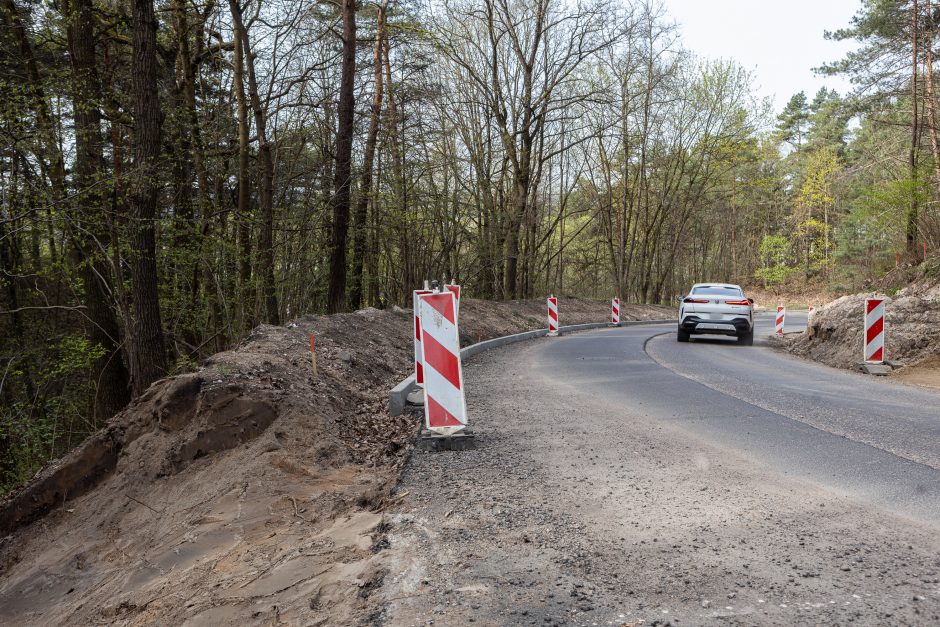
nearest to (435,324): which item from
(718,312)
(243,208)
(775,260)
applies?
(243,208)

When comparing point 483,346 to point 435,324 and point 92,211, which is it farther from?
point 435,324

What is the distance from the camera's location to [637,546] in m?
3.35

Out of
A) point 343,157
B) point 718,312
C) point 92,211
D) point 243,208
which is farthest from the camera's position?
point 718,312

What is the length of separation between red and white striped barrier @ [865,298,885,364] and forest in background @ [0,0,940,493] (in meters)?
11.1

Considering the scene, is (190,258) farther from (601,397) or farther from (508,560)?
(508,560)

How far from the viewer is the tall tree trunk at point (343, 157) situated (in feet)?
47.8

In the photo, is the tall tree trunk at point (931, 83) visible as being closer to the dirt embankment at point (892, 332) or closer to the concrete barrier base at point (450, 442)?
the dirt embankment at point (892, 332)

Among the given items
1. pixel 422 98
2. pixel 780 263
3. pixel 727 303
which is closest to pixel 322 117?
pixel 422 98

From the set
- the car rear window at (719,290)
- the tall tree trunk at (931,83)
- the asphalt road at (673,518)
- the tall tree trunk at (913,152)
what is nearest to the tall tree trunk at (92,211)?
the asphalt road at (673,518)

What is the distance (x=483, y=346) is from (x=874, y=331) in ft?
27.0

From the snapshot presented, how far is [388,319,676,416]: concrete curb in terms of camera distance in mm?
7254

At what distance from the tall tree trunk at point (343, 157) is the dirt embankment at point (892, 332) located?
11029mm

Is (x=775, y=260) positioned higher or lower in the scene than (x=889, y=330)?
higher

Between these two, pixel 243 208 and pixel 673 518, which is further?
pixel 243 208
